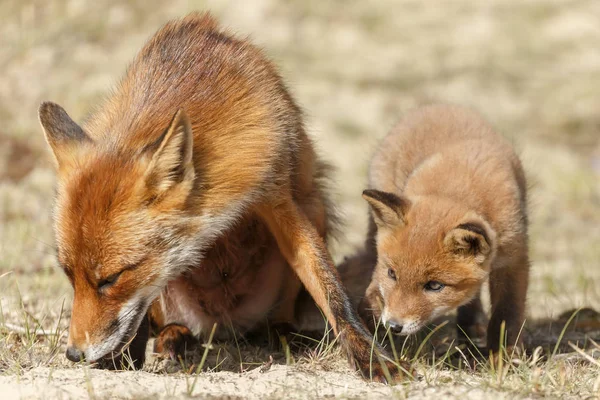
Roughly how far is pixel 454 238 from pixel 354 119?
29.8 feet

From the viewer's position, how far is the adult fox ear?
171 inches

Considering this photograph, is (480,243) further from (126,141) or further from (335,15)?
(335,15)

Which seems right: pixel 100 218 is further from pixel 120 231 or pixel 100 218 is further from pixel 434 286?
pixel 434 286

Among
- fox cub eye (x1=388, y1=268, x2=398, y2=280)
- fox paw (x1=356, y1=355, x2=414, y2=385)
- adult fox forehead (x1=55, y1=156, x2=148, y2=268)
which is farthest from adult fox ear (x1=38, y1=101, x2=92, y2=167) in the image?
fox cub eye (x1=388, y1=268, x2=398, y2=280)

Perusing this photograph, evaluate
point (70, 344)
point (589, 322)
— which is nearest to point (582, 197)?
point (589, 322)

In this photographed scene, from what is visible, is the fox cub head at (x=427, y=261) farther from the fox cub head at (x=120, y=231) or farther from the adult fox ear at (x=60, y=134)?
the adult fox ear at (x=60, y=134)

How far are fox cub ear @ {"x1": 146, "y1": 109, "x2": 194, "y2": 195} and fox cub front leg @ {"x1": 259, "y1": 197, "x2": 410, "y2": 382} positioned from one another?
78cm

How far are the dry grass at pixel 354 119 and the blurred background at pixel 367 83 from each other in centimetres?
4

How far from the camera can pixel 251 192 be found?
14.8 ft

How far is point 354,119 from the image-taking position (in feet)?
45.6

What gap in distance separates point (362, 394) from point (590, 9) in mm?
16295

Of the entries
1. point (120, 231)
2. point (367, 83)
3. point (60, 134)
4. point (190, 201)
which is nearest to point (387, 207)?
point (190, 201)

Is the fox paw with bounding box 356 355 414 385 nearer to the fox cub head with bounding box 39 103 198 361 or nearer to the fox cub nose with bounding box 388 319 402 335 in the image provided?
the fox cub nose with bounding box 388 319 402 335

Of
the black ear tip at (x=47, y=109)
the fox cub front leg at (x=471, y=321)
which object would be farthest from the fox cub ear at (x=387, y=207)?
the black ear tip at (x=47, y=109)
